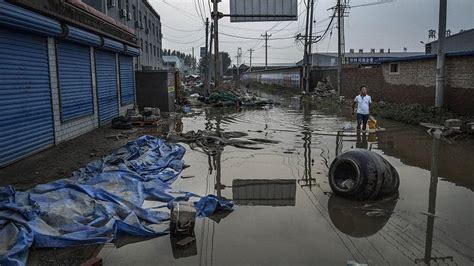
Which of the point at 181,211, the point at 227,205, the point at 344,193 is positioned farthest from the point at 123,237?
the point at 344,193

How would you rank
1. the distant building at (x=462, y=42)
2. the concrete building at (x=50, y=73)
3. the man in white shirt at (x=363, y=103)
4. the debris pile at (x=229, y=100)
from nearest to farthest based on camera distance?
1. the concrete building at (x=50, y=73)
2. the man in white shirt at (x=363, y=103)
3. the debris pile at (x=229, y=100)
4. the distant building at (x=462, y=42)

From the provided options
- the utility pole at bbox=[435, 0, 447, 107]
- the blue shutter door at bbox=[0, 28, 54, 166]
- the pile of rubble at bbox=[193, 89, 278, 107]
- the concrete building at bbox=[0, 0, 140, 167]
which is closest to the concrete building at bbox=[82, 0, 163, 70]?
the pile of rubble at bbox=[193, 89, 278, 107]

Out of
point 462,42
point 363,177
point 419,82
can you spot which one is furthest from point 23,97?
point 462,42

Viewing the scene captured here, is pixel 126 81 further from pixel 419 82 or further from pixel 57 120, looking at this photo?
pixel 419 82

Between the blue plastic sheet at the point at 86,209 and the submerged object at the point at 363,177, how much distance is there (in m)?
2.21

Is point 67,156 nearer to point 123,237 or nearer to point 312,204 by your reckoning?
point 123,237

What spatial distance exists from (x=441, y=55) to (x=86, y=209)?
16718 millimetres

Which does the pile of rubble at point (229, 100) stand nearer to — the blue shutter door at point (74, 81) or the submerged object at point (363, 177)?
the blue shutter door at point (74, 81)

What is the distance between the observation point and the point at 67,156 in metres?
10.5

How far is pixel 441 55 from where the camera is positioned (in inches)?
701

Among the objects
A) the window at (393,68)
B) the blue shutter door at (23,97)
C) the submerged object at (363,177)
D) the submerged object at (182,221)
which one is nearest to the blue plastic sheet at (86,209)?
the submerged object at (182,221)

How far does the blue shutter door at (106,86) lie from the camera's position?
16391 millimetres

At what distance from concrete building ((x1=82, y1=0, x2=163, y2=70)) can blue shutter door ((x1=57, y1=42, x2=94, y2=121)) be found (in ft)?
53.9

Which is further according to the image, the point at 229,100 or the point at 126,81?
the point at 229,100
